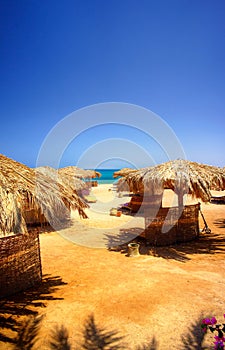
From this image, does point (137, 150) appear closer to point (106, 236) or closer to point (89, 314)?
point (106, 236)

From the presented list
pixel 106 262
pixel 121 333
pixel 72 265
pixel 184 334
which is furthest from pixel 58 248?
pixel 184 334

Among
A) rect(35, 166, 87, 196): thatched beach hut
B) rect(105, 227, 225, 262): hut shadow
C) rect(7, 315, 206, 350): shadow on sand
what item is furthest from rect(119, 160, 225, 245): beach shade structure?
rect(7, 315, 206, 350): shadow on sand

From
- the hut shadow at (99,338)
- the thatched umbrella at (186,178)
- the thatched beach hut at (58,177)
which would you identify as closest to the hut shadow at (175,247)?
the thatched umbrella at (186,178)

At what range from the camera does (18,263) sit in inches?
169

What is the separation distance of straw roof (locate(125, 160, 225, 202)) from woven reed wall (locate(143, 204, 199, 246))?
770mm

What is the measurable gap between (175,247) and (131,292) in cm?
324

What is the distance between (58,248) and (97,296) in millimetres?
3270

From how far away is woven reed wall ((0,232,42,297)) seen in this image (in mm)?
4117

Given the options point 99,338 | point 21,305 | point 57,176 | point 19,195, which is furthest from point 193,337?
point 57,176

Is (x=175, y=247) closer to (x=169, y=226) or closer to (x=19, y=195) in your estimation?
(x=169, y=226)

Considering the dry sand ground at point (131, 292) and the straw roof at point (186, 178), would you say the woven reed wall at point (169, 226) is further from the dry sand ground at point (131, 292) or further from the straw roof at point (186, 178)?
the straw roof at point (186, 178)

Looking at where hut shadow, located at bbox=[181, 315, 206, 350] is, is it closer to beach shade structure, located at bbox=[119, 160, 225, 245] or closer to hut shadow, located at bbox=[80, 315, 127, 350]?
hut shadow, located at bbox=[80, 315, 127, 350]

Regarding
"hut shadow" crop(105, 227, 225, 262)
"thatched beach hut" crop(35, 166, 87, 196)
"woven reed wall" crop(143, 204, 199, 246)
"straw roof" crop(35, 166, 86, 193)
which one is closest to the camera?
"hut shadow" crop(105, 227, 225, 262)

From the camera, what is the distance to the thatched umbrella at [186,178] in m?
7.08
